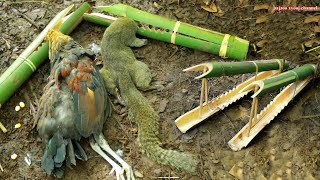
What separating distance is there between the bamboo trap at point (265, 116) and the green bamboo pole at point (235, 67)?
0.62 ft

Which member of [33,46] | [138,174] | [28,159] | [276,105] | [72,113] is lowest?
[28,159]

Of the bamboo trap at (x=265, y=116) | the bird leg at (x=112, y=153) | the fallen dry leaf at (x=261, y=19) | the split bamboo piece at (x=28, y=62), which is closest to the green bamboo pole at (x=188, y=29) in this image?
the fallen dry leaf at (x=261, y=19)

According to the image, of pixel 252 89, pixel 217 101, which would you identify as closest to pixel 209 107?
pixel 217 101

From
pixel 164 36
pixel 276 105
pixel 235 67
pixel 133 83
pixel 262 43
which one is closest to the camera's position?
pixel 235 67

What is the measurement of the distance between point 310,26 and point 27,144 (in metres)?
2.33

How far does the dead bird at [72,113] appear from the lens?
3596 millimetres

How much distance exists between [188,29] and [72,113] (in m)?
1.20

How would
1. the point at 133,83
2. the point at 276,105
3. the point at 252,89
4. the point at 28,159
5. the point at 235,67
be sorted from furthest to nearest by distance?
the point at 133,83 → the point at 28,159 → the point at 276,105 → the point at 235,67 → the point at 252,89

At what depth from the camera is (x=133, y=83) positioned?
13.2 feet

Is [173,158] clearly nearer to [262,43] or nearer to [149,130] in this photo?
[149,130]

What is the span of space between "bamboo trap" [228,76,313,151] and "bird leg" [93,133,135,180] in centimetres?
72

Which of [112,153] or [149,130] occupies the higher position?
[149,130]

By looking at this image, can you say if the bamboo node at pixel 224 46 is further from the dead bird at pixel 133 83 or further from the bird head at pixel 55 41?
the bird head at pixel 55 41

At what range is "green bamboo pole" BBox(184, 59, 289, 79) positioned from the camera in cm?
325
